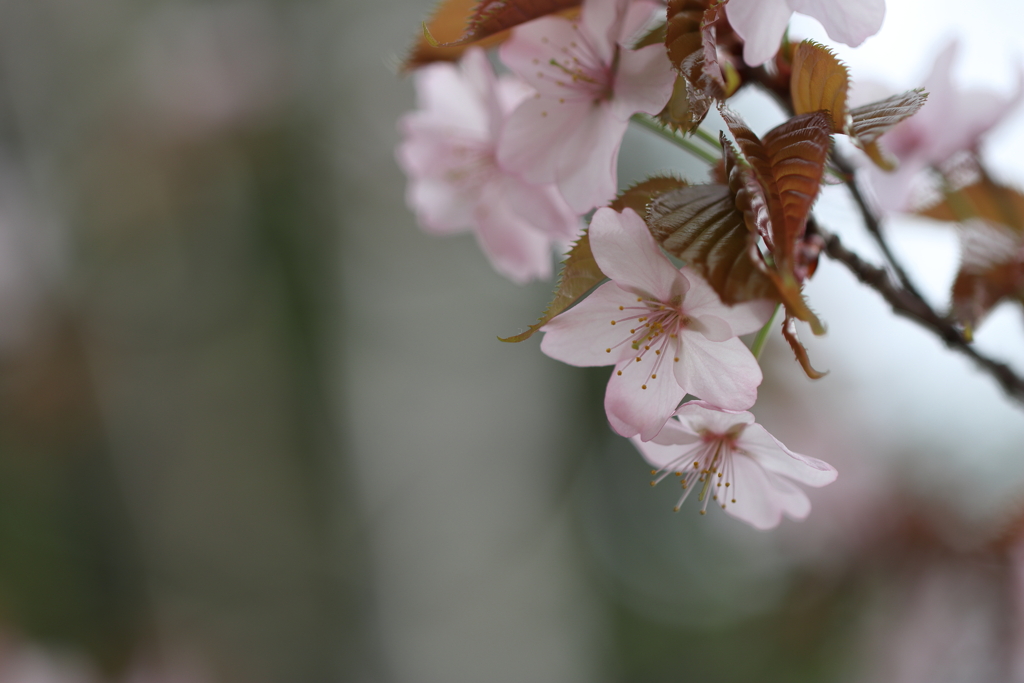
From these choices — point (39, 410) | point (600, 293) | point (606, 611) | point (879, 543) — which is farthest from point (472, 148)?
point (606, 611)

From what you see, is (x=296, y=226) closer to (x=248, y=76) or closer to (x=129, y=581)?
(x=248, y=76)

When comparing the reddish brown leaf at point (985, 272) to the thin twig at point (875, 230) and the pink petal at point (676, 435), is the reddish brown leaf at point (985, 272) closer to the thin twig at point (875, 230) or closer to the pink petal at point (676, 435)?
the thin twig at point (875, 230)

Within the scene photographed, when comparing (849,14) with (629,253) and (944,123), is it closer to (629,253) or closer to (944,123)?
(629,253)

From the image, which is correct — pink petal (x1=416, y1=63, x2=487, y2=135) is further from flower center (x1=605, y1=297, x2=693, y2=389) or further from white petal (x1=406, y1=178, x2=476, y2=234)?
flower center (x1=605, y1=297, x2=693, y2=389)

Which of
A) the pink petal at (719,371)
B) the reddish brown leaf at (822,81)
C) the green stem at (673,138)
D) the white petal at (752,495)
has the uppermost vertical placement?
the reddish brown leaf at (822,81)

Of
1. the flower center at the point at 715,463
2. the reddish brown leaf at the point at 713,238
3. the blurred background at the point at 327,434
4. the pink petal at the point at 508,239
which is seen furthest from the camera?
the blurred background at the point at 327,434

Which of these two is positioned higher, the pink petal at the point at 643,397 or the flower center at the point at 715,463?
the pink petal at the point at 643,397

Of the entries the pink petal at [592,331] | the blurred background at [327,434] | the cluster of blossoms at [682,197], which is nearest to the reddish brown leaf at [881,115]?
the cluster of blossoms at [682,197]

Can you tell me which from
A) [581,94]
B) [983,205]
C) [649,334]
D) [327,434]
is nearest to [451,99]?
[581,94]
